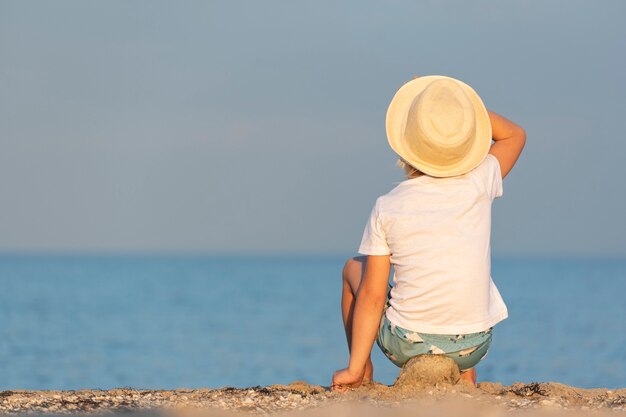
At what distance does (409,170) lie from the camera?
4.43 metres

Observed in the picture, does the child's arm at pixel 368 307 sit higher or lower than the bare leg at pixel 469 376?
higher

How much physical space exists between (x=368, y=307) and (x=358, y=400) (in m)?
0.43

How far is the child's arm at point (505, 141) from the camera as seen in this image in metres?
4.59

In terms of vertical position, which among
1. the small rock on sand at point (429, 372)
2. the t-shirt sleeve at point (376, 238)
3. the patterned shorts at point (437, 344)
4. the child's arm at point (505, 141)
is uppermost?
the child's arm at point (505, 141)

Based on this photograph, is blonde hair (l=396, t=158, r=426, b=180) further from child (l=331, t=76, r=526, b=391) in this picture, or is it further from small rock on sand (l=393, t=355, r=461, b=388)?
small rock on sand (l=393, t=355, r=461, b=388)

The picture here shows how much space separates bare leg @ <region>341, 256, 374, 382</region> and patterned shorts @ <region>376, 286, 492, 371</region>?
19 centimetres

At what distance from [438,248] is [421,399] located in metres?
0.66

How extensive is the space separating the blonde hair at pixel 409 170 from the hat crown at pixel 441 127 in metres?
0.12

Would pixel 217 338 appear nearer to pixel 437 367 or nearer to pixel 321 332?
pixel 321 332

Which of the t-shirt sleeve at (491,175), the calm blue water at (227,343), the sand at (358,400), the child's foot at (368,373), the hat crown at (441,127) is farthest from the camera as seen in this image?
the calm blue water at (227,343)

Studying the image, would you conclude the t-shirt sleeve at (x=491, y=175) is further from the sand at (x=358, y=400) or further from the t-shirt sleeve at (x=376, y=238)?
the sand at (x=358, y=400)

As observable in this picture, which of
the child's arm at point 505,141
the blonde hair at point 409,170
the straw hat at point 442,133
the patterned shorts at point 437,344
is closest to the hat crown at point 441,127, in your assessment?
the straw hat at point 442,133

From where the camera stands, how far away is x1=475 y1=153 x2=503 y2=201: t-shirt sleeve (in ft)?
14.3

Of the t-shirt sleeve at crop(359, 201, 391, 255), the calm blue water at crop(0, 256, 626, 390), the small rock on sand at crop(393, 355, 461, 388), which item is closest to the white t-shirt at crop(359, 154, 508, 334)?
the t-shirt sleeve at crop(359, 201, 391, 255)
